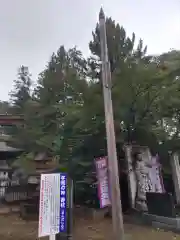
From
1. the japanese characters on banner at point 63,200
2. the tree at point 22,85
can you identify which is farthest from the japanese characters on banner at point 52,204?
the tree at point 22,85

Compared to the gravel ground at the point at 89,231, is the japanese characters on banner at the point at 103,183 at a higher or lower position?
higher

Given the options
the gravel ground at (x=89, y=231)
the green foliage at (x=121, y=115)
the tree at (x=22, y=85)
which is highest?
the tree at (x=22, y=85)

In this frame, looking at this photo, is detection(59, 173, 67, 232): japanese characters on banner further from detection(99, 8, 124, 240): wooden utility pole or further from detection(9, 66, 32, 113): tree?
detection(9, 66, 32, 113): tree

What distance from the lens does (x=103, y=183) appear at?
20.1 ft

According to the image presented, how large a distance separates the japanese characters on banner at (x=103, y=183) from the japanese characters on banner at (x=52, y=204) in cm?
209

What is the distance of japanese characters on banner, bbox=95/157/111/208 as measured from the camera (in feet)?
19.6

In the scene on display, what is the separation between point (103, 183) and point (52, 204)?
2383mm

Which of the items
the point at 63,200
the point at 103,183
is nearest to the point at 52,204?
the point at 63,200

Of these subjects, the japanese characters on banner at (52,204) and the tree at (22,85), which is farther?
the tree at (22,85)

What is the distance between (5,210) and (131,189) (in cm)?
545

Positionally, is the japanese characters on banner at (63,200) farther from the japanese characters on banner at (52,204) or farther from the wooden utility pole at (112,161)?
the wooden utility pole at (112,161)

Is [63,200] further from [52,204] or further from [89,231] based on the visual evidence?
[89,231]

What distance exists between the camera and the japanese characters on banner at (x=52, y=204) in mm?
3842

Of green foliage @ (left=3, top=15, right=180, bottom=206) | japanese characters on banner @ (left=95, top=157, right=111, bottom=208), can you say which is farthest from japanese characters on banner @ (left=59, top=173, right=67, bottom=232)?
green foliage @ (left=3, top=15, right=180, bottom=206)
